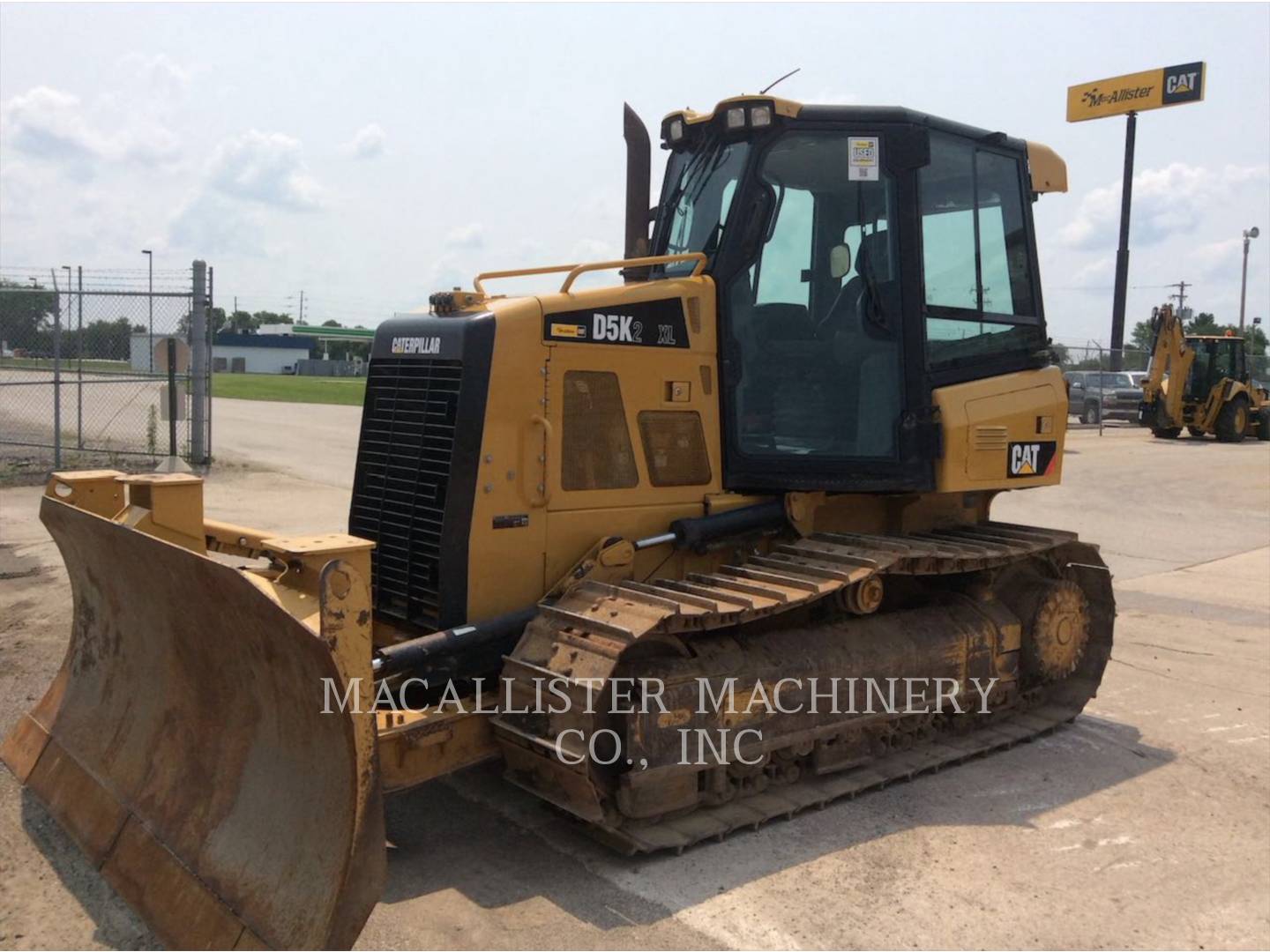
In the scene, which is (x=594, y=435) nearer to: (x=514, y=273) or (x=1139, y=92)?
(x=514, y=273)

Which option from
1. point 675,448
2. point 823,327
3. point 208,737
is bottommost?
point 208,737

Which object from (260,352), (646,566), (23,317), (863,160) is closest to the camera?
(646,566)

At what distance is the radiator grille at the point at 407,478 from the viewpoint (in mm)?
4773

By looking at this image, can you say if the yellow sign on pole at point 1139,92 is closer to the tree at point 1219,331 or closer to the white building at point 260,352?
the tree at point 1219,331

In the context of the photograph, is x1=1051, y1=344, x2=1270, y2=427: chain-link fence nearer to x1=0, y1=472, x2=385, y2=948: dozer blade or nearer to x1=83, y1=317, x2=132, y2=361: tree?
x1=83, y1=317, x2=132, y2=361: tree

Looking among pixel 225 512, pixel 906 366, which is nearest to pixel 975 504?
pixel 906 366

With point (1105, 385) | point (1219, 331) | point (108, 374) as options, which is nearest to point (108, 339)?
point (108, 374)

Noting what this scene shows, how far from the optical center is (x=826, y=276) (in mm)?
5625

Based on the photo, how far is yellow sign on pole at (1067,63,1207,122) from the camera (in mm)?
40281

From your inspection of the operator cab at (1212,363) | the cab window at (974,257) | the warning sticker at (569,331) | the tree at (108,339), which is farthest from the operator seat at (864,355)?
the operator cab at (1212,363)

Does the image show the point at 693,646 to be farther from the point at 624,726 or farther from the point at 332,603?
the point at 332,603

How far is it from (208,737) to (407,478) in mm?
1363

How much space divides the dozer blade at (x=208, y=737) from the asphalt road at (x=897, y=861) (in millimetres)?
216

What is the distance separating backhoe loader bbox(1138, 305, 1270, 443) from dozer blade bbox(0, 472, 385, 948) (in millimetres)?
25856
